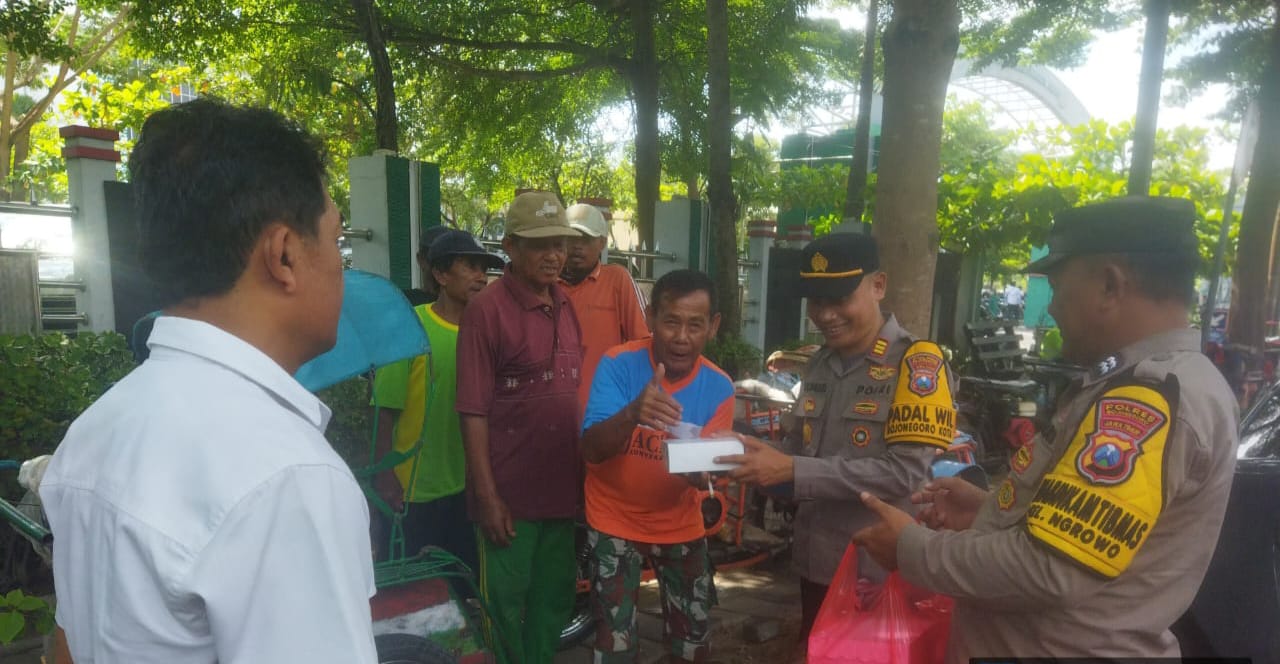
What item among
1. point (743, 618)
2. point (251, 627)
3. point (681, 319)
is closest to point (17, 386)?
point (681, 319)

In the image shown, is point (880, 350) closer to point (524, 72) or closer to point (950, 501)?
point (950, 501)

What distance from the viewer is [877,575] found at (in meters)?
2.09

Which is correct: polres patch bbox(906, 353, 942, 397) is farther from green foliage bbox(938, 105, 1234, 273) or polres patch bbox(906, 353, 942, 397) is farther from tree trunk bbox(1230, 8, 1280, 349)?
tree trunk bbox(1230, 8, 1280, 349)

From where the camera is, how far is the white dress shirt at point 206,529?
752 millimetres

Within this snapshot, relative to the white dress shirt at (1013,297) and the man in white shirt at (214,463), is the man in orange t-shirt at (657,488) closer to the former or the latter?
the man in white shirt at (214,463)

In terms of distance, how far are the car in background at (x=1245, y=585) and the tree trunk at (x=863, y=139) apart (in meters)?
10.2

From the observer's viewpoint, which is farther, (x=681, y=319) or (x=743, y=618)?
(x=743, y=618)

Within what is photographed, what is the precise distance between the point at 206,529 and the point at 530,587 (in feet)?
7.03

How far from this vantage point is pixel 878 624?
1.79m

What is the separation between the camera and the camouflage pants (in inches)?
102

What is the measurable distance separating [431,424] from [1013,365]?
7520 mm

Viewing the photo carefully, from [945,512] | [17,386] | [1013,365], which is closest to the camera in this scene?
[945,512]

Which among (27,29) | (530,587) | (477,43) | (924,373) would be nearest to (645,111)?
(477,43)

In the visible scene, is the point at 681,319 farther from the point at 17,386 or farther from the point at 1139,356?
the point at 17,386
